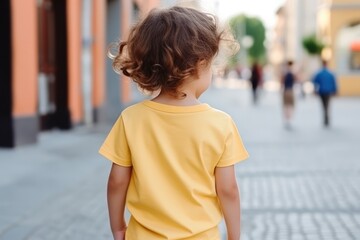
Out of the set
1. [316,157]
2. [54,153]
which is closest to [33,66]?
[54,153]

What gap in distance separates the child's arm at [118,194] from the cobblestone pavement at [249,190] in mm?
3321

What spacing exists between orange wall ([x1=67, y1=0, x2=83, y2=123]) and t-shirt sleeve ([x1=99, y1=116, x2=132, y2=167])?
14150 mm

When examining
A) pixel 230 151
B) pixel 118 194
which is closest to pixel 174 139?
pixel 230 151

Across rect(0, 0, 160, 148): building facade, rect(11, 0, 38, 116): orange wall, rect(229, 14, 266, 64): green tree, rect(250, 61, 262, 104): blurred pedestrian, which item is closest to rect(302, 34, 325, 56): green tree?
rect(250, 61, 262, 104): blurred pedestrian

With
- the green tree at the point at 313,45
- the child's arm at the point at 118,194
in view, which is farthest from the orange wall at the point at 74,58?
the green tree at the point at 313,45

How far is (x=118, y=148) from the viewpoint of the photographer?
2645mm

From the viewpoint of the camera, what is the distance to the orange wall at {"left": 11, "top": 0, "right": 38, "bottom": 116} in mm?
12352

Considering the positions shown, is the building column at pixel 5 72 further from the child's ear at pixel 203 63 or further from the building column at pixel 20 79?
the child's ear at pixel 203 63

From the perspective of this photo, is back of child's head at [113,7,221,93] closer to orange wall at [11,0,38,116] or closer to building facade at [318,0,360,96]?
orange wall at [11,0,38,116]

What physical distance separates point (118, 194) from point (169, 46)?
0.54 meters

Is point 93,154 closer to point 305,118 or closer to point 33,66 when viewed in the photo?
point 33,66

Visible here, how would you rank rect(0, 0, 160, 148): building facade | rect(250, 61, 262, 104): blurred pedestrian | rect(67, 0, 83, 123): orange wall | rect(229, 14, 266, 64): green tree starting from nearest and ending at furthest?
rect(0, 0, 160, 148): building facade → rect(67, 0, 83, 123): orange wall → rect(250, 61, 262, 104): blurred pedestrian → rect(229, 14, 266, 64): green tree

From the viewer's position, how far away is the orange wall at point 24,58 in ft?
40.5

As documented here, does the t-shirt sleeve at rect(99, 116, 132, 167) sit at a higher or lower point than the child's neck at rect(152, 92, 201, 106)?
lower
